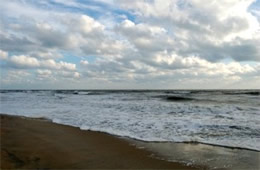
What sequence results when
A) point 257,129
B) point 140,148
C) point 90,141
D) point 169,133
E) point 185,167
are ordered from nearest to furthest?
point 185,167
point 140,148
point 90,141
point 169,133
point 257,129

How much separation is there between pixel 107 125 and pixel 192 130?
3.35m

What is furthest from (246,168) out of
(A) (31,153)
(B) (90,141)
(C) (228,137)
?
(A) (31,153)

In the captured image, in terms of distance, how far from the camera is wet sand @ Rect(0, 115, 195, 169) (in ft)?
15.3

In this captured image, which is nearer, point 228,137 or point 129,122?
point 228,137

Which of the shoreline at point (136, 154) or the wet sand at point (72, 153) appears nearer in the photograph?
the wet sand at point (72, 153)

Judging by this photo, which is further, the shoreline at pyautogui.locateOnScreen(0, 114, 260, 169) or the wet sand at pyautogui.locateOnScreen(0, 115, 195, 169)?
the shoreline at pyautogui.locateOnScreen(0, 114, 260, 169)

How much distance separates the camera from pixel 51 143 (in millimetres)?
6406

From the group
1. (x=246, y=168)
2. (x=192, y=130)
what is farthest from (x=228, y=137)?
(x=246, y=168)

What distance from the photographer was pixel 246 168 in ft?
16.0

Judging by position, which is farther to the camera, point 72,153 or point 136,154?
point 136,154

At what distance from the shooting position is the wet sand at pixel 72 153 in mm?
4672

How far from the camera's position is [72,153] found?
5496 millimetres

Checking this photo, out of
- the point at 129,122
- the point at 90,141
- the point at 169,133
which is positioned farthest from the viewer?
the point at 129,122

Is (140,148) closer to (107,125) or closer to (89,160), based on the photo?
(89,160)
